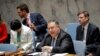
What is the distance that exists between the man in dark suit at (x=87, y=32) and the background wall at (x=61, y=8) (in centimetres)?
135

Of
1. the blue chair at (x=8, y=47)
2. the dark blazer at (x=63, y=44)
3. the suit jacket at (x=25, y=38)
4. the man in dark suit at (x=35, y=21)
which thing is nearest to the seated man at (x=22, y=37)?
the suit jacket at (x=25, y=38)

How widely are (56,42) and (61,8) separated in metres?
2.53

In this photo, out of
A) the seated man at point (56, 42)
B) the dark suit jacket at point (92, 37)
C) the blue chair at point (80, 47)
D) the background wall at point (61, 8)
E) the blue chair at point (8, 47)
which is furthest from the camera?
the background wall at point (61, 8)

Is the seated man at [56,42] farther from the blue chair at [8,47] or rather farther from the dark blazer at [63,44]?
the blue chair at [8,47]

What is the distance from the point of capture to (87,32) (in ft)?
16.6

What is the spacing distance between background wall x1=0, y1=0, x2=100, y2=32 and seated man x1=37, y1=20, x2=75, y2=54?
2188 mm

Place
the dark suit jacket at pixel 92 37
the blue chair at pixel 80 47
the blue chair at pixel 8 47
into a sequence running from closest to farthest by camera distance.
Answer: the blue chair at pixel 80 47 < the blue chair at pixel 8 47 < the dark suit jacket at pixel 92 37

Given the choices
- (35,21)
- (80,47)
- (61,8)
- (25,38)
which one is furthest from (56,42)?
(61,8)

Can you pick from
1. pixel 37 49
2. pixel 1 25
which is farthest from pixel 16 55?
pixel 1 25

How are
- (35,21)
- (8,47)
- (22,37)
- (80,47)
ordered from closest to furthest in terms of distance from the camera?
(80,47) < (8,47) < (22,37) < (35,21)

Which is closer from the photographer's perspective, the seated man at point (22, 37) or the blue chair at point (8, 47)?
the blue chair at point (8, 47)

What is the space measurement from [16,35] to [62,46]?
3.20 feet

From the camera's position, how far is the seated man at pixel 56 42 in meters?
4.27

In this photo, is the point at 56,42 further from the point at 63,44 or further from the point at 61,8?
the point at 61,8
